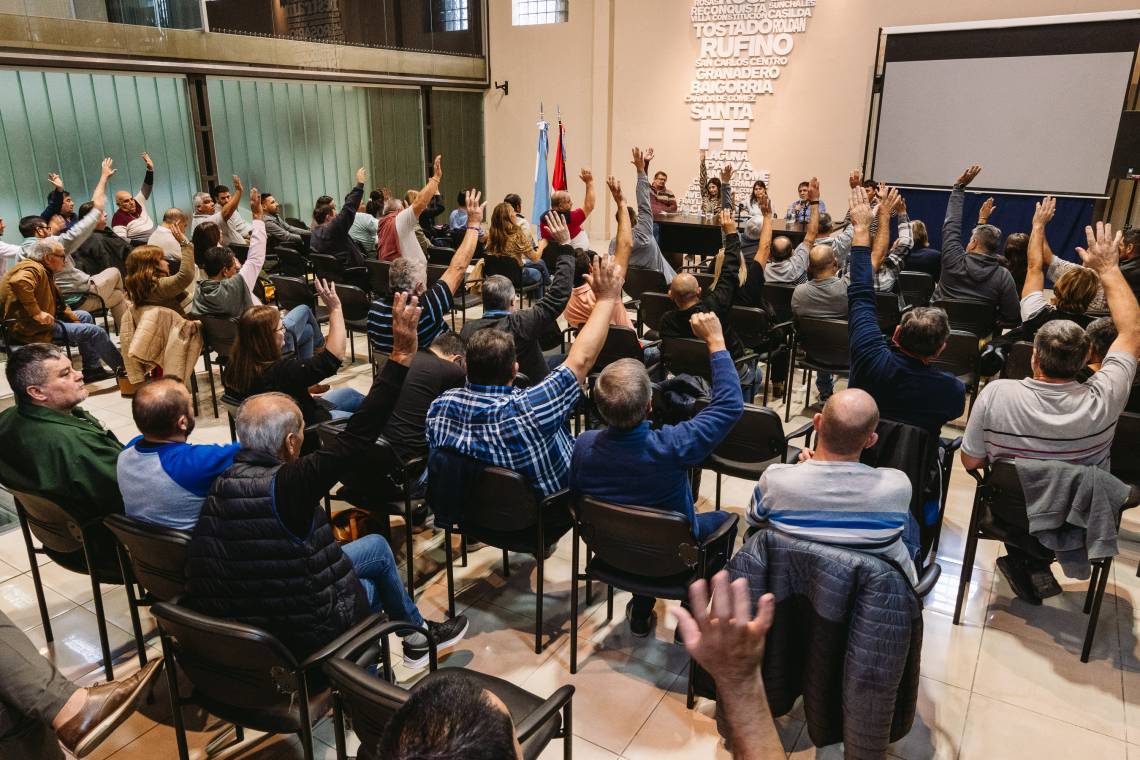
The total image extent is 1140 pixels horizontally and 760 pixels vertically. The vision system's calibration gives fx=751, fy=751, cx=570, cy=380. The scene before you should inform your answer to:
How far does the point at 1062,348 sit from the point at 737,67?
1020 cm

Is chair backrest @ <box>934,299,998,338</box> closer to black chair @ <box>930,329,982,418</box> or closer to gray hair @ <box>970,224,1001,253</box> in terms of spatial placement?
gray hair @ <box>970,224,1001,253</box>

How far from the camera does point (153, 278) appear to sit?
531 cm

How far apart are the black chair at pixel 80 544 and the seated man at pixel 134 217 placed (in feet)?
18.5

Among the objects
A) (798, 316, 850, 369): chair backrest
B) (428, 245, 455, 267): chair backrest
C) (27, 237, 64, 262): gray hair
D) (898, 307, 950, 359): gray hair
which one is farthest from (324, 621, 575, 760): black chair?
(428, 245, 455, 267): chair backrest

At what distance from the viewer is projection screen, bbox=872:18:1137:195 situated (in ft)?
30.8

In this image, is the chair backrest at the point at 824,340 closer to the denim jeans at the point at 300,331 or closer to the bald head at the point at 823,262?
the bald head at the point at 823,262

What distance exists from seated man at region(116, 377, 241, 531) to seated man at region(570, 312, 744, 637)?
1292mm

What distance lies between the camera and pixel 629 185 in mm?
13578

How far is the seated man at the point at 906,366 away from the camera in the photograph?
3135 millimetres

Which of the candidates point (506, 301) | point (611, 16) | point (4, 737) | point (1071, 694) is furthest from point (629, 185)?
point (4, 737)

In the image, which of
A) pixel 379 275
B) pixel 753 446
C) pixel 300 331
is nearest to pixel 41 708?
pixel 753 446

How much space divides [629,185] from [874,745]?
12.3 m

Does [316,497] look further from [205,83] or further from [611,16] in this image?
[611,16]

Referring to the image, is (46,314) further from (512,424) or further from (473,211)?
(512,424)
